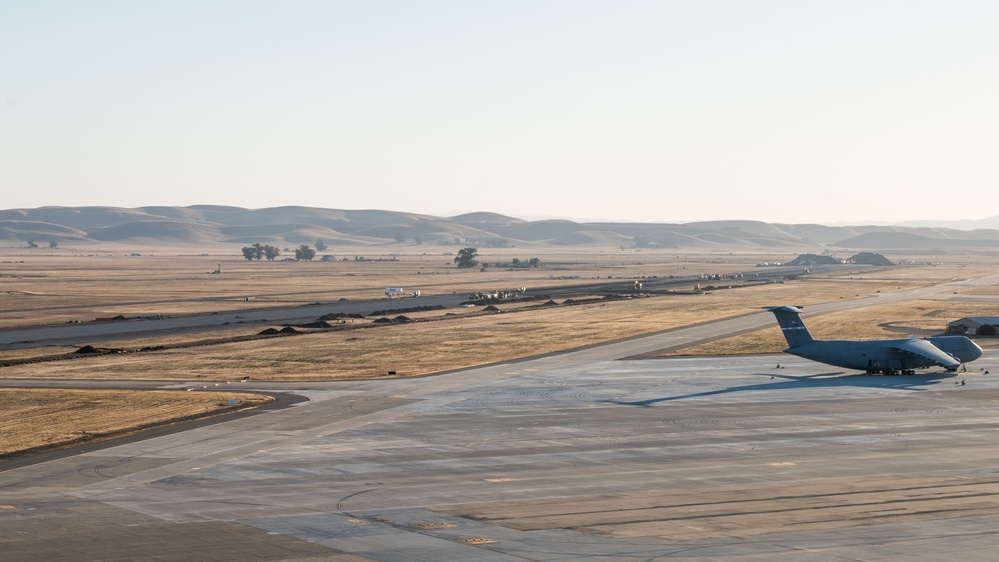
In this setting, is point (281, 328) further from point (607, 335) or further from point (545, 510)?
point (545, 510)

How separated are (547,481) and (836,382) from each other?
Result: 36.4 meters

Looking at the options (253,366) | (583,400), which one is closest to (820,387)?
(583,400)

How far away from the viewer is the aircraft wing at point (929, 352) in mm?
73562

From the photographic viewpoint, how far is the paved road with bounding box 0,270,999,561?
33.7 m

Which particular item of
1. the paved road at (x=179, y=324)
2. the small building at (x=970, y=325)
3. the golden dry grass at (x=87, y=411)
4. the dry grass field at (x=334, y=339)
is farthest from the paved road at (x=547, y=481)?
the paved road at (x=179, y=324)

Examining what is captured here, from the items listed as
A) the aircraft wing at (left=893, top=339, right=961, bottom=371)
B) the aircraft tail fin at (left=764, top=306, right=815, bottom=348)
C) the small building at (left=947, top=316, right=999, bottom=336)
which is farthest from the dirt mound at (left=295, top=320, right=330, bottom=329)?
the small building at (left=947, top=316, right=999, bottom=336)

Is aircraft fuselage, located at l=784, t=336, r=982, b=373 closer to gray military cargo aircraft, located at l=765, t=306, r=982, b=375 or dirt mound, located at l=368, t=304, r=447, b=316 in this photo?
gray military cargo aircraft, located at l=765, t=306, r=982, b=375

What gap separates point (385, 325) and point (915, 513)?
294 ft

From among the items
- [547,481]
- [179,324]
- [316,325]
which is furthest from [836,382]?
[179,324]

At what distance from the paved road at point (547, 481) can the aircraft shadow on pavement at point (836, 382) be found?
2.51 ft

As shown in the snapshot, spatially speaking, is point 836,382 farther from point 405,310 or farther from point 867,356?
point 405,310

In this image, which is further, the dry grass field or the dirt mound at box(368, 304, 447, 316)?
the dirt mound at box(368, 304, 447, 316)

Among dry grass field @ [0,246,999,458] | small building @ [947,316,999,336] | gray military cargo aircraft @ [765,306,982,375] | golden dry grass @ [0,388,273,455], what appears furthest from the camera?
small building @ [947,316,999,336]

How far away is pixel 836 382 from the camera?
72250 mm
